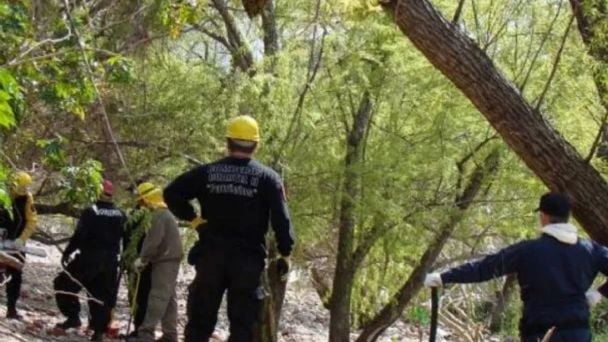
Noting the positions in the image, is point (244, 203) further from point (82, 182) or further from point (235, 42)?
point (235, 42)

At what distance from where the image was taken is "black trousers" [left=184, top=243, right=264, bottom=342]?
676cm

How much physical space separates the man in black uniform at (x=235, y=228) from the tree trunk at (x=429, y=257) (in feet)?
13.6

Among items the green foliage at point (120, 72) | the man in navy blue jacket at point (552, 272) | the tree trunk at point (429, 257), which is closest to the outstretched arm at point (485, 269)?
the man in navy blue jacket at point (552, 272)

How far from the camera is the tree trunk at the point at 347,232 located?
1180 cm

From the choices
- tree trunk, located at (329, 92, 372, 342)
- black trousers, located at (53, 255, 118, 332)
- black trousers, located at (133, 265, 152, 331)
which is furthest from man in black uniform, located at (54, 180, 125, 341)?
tree trunk, located at (329, 92, 372, 342)

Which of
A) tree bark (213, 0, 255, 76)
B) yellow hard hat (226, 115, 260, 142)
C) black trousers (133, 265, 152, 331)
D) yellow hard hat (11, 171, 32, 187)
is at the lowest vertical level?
black trousers (133, 265, 152, 331)

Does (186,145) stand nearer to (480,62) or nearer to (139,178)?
(139,178)

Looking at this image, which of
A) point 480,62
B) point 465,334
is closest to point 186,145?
point 480,62

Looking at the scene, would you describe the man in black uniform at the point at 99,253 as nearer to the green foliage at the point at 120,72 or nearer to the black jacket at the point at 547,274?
the green foliage at the point at 120,72

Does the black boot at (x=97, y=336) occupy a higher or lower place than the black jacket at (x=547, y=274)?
lower

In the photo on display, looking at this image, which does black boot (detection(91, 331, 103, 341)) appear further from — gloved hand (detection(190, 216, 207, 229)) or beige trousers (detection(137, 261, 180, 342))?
gloved hand (detection(190, 216, 207, 229))

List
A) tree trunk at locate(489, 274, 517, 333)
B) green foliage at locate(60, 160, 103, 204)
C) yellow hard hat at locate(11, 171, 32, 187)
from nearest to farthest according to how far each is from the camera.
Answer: yellow hard hat at locate(11, 171, 32, 187) → green foliage at locate(60, 160, 103, 204) → tree trunk at locate(489, 274, 517, 333)

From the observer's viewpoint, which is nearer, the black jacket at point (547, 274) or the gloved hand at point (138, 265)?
the black jacket at point (547, 274)

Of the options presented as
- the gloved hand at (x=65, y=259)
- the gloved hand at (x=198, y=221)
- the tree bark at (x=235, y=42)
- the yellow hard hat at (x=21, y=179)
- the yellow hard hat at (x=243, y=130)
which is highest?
the tree bark at (x=235, y=42)
